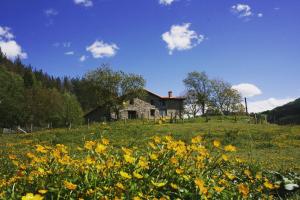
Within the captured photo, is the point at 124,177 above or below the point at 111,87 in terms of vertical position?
below

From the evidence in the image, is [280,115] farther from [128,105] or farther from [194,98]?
[128,105]

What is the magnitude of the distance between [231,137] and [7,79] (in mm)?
74092

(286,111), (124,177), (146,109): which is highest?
(146,109)

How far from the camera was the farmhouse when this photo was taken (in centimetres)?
6869

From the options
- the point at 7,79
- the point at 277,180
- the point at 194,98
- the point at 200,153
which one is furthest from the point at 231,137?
the point at 7,79

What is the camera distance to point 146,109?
73.5 meters

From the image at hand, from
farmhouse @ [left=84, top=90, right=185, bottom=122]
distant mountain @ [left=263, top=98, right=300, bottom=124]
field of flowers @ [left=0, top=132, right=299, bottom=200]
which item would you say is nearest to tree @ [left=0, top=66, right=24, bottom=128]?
farmhouse @ [left=84, top=90, right=185, bottom=122]

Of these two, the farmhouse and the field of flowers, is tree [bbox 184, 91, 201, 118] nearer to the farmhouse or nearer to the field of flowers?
the farmhouse

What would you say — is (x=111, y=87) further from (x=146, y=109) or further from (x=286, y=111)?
(x=286, y=111)

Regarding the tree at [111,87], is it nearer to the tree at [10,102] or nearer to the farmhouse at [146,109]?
the farmhouse at [146,109]

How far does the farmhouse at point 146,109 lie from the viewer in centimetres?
6869

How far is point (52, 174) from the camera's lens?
4484mm

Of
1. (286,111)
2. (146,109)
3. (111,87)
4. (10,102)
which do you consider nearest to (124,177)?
(111,87)

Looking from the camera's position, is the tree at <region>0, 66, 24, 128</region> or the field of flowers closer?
the field of flowers
